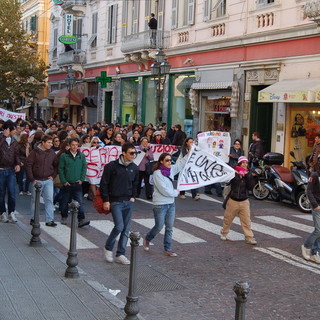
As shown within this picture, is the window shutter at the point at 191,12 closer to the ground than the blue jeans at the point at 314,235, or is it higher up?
higher up

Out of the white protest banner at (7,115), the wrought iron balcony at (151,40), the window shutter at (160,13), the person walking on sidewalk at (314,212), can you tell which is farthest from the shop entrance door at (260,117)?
the person walking on sidewalk at (314,212)

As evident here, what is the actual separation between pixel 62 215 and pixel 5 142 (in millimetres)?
1852

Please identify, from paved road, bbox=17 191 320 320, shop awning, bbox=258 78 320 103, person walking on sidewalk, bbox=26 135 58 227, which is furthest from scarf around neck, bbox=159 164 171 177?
shop awning, bbox=258 78 320 103

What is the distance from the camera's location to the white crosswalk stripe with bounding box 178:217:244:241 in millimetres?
11934

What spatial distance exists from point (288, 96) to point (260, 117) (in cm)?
357

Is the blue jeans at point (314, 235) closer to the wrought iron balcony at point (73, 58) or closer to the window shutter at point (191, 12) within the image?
the window shutter at point (191, 12)

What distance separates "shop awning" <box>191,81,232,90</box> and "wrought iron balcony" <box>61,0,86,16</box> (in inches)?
634

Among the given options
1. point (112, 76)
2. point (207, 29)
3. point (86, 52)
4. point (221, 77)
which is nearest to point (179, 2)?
point (207, 29)

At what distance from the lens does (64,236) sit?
11320mm

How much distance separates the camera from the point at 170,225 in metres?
10.2

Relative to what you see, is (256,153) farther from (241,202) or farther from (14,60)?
(14,60)

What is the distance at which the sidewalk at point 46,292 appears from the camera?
6598mm

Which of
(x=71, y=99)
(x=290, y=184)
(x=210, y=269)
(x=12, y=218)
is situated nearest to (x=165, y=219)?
(x=210, y=269)

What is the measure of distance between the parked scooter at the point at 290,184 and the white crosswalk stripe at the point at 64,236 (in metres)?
6.47
